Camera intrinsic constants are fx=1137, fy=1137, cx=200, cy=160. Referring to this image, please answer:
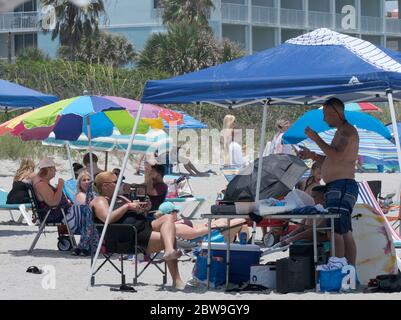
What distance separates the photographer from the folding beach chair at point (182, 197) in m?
15.9

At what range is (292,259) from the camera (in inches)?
360

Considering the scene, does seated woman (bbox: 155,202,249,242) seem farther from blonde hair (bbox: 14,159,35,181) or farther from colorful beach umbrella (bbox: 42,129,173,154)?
colorful beach umbrella (bbox: 42,129,173,154)

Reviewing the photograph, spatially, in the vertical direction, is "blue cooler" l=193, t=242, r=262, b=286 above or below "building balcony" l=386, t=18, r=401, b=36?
below

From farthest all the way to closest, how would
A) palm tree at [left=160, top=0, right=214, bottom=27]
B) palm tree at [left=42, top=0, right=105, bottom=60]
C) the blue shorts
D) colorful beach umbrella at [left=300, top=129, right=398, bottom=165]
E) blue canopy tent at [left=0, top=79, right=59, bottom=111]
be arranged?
palm tree at [left=160, top=0, right=214, bottom=27], palm tree at [left=42, top=0, right=105, bottom=60], colorful beach umbrella at [left=300, top=129, right=398, bottom=165], blue canopy tent at [left=0, top=79, right=59, bottom=111], the blue shorts

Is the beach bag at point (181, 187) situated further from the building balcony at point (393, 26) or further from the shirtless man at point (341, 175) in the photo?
the building balcony at point (393, 26)

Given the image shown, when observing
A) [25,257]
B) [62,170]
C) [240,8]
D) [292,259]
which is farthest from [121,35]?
[292,259]

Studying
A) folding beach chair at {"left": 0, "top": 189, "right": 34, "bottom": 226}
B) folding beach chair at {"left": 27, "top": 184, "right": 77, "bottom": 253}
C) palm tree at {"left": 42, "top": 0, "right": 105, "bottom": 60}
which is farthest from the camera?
palm tree at {"left": 42, "top": 0, "right": 105, "bottom": 60}

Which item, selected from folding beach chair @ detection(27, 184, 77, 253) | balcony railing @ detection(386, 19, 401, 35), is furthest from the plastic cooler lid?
balcony railing @ detection(386, 19, 401, 35)

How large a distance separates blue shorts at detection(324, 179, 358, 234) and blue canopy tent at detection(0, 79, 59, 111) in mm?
5661

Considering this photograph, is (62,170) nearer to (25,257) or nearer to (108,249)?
(25,257)

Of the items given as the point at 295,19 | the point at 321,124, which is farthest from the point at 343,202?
the point at 295,19

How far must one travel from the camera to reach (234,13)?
5050cm

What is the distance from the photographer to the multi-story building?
49.4 m
